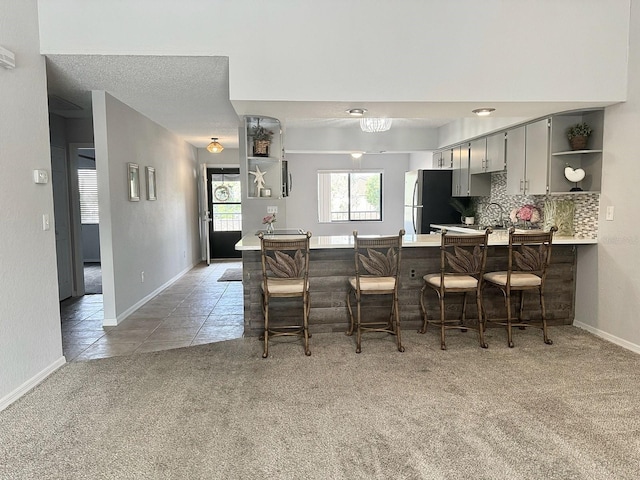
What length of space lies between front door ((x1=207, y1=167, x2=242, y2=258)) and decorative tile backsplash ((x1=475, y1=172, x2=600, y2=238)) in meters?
4.88

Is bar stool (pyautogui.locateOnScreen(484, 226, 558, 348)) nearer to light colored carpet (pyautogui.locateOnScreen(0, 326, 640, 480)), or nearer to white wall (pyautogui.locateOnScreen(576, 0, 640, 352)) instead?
light colored carpet (pyautogui.locateOnScreen(0, 326, 640, 480))

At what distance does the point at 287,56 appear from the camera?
10.8ft

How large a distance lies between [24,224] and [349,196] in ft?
22.7

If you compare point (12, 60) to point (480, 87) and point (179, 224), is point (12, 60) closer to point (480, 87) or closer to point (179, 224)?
point (480, 87)

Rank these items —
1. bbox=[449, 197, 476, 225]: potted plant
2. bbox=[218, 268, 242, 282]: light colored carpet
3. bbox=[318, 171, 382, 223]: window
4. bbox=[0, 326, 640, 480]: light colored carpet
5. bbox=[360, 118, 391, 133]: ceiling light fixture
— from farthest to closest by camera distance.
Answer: bbox=[318, 171, 382, 223]: window, bbox=[218, 268, 242, 282]: light colored carpet, bbox=[449, 197, 476, 225]: potted plant, bbox=[360, 118, 391, 133]: ceiling light fixture, bbox=[0, 326, 640, 480]: light colored carpet

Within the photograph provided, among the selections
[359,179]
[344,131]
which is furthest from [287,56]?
[359,179]

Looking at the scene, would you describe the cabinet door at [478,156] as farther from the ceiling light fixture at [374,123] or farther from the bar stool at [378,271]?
the bar stool at [378,271]

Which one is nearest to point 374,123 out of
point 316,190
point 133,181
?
point 133,181

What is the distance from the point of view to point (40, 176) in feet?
9.93

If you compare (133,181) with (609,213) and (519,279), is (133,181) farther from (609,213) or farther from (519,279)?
(609,213)

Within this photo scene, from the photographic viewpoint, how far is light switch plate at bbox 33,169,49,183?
9.78 feet

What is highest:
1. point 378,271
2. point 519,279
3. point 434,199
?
point 434,199

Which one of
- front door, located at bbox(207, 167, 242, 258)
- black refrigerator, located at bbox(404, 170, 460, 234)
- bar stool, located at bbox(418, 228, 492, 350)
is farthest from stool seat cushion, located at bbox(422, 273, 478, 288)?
front door, located at bbox(207, 167, 242, 258)

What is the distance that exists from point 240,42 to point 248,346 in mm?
2530
